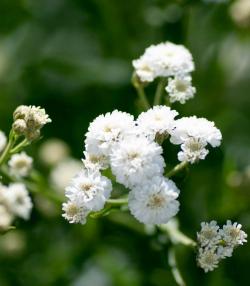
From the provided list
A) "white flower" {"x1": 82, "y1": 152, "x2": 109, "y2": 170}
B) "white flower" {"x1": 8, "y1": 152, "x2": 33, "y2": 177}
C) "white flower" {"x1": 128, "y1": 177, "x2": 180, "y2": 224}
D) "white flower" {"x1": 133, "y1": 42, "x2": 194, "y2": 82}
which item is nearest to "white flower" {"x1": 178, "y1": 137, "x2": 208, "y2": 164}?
"white flower" {"x1": 128, "y1": 177, "x2": 180, "y2": 224}

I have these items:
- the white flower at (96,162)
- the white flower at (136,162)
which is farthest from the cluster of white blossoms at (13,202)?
the white flower at (136,162)

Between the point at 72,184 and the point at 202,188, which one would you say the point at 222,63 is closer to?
the point at 202,188

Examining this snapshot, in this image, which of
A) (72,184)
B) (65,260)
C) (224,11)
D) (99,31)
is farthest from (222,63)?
(72,184)

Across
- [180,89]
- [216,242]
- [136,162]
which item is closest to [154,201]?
[136,162]

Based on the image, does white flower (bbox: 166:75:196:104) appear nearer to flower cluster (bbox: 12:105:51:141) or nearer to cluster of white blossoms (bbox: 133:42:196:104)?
cluster of white blossoms (bbox: 133:42:196:104)

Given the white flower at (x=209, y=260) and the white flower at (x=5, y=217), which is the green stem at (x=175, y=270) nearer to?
the white flower at (x=209, y=260)
